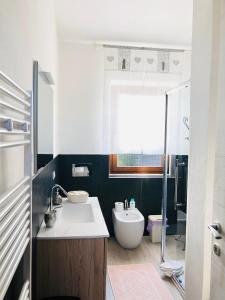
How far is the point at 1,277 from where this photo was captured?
77 centimetres

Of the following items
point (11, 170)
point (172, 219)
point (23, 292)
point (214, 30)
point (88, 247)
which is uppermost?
point (214, 30)

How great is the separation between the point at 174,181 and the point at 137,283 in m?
1.21

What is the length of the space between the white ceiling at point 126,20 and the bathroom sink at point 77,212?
195cm

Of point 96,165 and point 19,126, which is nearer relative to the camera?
point 19,126

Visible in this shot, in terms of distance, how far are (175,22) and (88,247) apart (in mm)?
2562

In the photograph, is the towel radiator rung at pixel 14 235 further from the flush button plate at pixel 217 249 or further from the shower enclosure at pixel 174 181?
the shower enclosure at pixel 174 181

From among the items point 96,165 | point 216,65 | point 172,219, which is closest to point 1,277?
point 216,65

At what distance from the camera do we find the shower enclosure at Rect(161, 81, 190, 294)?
318 centimetres

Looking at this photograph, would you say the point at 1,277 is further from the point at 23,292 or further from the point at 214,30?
the point at 214,30

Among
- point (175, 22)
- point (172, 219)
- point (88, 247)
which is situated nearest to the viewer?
point (88, 247)

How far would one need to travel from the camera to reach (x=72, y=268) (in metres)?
1.84

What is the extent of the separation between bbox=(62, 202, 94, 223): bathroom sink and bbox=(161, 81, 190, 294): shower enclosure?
1.06m

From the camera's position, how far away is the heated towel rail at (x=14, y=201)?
804 millimetres

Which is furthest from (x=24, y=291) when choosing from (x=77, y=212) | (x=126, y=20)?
(x=126, y=20)
